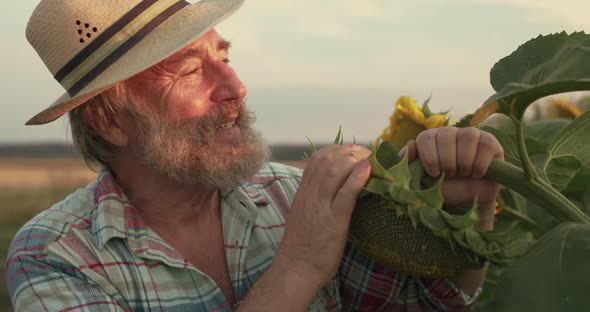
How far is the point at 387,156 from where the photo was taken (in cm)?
133

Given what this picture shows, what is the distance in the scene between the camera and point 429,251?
126 centimetres

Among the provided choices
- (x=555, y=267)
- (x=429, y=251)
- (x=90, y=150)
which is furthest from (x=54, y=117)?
(x=555, y=267)

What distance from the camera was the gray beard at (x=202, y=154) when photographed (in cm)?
194

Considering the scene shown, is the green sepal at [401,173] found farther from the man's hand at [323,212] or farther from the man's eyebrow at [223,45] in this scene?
the man's eyebrow at [223,45]

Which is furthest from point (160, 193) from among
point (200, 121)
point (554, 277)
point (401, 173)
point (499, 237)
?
point (554, 277)

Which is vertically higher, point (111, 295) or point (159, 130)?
point (159, 130)

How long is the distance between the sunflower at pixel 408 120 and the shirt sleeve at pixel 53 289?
0.93m

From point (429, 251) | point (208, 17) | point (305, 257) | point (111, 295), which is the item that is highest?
point (208, 17)

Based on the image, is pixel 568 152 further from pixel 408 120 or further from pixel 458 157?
pixel 408 120

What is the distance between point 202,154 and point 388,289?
0.53 metres

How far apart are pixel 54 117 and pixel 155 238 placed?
449 millimetres

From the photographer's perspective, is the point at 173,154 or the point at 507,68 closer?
the point at 507,68

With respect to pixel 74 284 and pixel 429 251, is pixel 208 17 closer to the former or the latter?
pixel 74 284

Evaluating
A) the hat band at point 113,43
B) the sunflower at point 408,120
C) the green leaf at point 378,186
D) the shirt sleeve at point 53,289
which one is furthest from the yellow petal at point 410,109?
the green leaf at point 378,186
